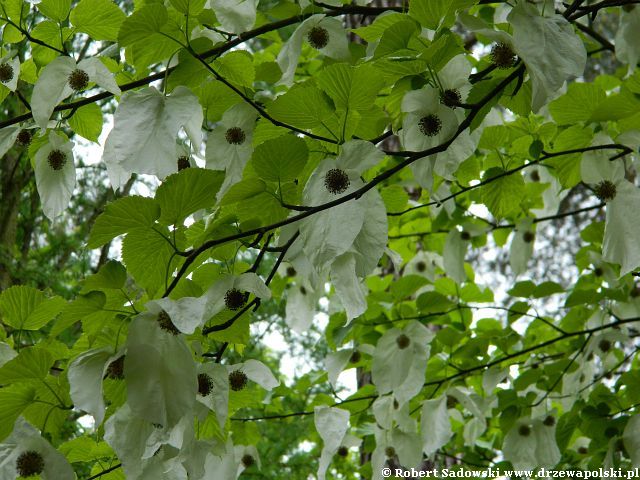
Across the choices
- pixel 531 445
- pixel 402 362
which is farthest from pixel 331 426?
pixel 531 445

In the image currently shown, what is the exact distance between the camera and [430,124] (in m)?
1.04

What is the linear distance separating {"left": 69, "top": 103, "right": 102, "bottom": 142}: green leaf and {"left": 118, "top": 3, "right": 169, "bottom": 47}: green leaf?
32cm

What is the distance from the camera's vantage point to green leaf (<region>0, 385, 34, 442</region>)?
1006 millimetres

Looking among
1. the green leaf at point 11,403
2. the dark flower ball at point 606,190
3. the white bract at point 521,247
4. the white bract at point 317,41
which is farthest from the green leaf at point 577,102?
the green leaf at point 11,403

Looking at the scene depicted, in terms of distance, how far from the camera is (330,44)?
125 cm

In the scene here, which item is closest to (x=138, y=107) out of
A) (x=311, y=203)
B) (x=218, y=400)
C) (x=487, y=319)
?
(x=311, y=203)

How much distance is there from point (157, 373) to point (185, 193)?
0.79ft

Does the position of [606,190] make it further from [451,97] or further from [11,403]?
[11,403]

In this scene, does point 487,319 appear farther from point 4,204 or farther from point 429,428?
point 4,204

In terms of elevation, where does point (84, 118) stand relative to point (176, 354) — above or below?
above

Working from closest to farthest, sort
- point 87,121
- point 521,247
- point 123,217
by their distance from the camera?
point 123,217 → point 87,121 → point 521,247

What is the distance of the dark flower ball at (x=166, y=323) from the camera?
2.82ft

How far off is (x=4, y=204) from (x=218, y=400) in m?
Result: 1.69

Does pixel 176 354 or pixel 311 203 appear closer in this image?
pixel 176 354
